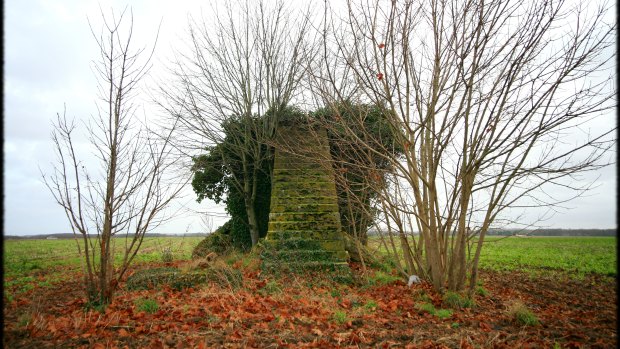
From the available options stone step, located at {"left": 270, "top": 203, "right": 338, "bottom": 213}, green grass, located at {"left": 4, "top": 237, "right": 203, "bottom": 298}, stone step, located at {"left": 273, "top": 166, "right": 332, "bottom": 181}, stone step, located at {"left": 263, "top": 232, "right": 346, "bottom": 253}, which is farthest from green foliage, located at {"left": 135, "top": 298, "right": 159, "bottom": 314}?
stone step, located at {"left": 273, "top": 166, "right": 332, "bottom": 181}

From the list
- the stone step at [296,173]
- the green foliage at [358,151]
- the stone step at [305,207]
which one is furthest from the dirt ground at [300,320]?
the stone step at [296,173]

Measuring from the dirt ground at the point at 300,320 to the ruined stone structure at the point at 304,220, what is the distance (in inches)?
38.3

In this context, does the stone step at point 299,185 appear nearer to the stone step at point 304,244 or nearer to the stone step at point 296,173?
the stone step at point 296,173

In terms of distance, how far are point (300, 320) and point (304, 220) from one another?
14.9 ft

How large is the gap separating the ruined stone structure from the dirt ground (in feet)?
3.19

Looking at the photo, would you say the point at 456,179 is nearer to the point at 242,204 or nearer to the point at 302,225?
the point at 302,225

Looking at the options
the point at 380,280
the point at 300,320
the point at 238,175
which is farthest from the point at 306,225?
the point at 238,175

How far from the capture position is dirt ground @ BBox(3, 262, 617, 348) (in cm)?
407

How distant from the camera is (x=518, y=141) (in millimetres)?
5703

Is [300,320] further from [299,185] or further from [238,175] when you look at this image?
[238,175]

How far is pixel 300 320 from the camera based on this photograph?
4789 mm

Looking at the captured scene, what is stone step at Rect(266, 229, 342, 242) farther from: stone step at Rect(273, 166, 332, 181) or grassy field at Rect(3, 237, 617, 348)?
stone step at Rect(273, 166, 332, 181)

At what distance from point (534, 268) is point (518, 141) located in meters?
8.10

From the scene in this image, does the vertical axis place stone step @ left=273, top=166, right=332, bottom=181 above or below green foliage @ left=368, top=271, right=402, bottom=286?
above
